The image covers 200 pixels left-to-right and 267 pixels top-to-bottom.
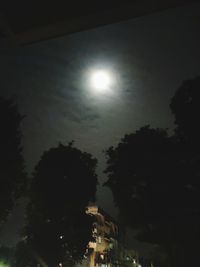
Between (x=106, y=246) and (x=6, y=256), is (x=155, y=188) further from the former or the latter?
(x=106, y=246)

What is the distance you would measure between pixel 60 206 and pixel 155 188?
13.8 metres

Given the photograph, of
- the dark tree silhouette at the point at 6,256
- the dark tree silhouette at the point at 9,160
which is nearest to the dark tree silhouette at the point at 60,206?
the dark tree silhouette at the point at 9,160

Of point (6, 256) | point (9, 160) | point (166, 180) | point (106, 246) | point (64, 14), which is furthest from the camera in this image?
point (106, 246)

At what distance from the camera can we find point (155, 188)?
14102mm

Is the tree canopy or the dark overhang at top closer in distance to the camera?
the dark overhang at top

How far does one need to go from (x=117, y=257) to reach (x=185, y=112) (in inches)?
2815

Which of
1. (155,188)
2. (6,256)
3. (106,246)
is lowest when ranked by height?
(155,188)

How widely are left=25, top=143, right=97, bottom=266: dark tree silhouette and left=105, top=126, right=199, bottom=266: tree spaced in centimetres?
968

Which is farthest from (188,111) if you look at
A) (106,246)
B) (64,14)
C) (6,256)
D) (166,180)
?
(106,246)

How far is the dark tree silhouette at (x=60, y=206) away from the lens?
24.4 meters

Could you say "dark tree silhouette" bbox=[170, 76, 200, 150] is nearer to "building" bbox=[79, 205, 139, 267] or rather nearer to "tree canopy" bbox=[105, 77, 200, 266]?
"tree canopy" bbox=[105, 77, 200, 266]

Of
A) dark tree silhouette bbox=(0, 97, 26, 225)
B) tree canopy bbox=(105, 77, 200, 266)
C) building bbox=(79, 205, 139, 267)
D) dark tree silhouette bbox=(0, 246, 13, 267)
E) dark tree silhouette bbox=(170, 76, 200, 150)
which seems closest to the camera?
tree canopy bbox=(105, 77, 200, 266)

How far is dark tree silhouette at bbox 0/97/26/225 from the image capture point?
21.5 m

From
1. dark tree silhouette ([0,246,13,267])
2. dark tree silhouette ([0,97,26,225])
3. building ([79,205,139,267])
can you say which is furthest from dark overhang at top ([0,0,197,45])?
building ([79,205,139,267])
